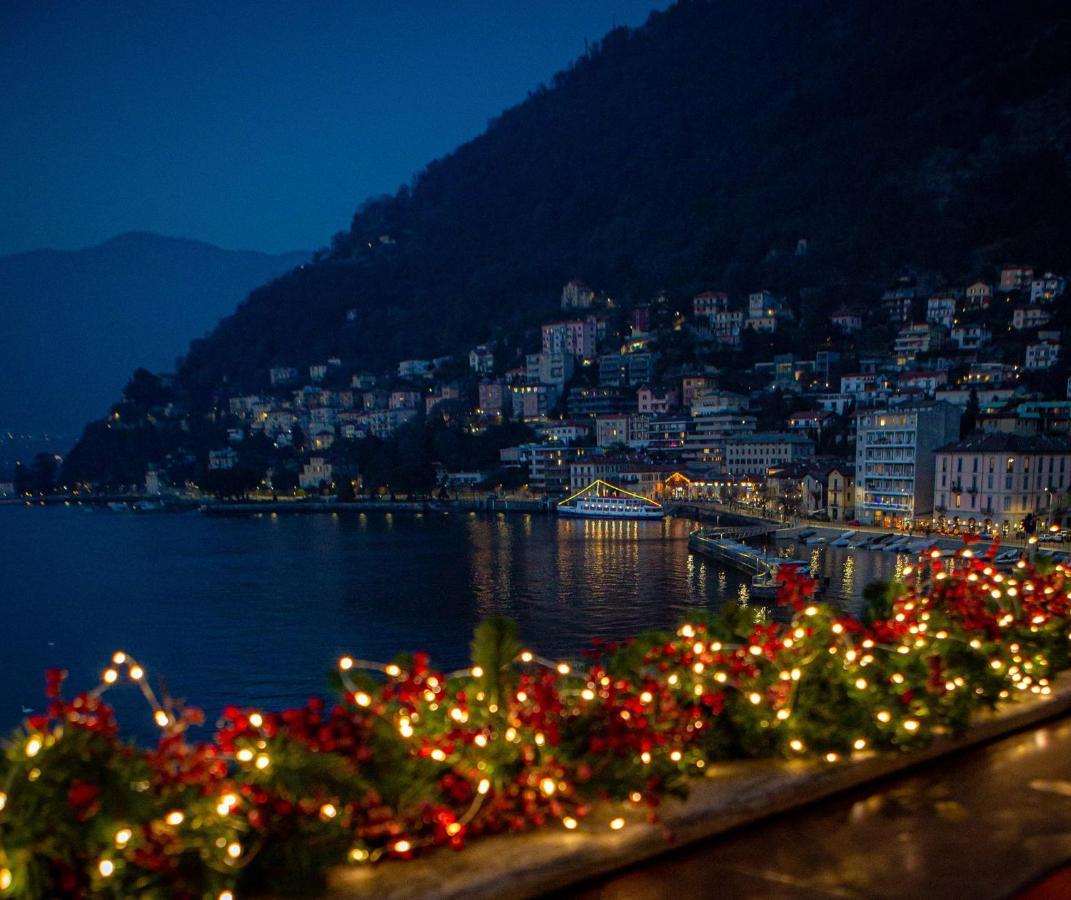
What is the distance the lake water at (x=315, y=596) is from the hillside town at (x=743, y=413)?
298 inches

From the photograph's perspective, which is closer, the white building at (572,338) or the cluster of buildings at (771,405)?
the cluster of buildings at (771,405)

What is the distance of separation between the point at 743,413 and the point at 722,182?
2429 inches

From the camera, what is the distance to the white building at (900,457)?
3934 cm

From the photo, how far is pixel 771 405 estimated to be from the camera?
215 feet

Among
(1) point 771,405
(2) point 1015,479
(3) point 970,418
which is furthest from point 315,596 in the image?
(1) point 771,405

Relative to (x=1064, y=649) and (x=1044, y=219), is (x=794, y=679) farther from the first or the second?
(x=1044, y=219)

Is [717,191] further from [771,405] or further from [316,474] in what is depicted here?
[316,474]

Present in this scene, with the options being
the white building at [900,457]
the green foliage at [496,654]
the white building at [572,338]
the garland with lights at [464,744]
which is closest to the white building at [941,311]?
the white building at [572,338]

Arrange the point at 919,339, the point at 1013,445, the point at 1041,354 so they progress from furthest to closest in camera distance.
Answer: the point at 919,339 → the point at 1041,354 → the point at 1013,445

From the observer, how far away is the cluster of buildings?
129 feet

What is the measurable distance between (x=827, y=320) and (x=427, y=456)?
3816 cm

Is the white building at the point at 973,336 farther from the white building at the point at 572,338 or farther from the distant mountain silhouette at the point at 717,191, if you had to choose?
the white building at the point at 572,338

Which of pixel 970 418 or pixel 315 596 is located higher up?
pixel 970 418

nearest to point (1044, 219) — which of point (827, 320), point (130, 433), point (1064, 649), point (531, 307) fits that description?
point (827, 320)
